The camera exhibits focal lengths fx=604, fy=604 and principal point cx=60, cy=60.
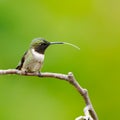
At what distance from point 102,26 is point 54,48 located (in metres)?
0.52

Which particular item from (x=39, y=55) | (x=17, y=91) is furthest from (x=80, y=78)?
(x=39, y=55)

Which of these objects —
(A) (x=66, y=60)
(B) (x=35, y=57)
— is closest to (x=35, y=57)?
(B) (x=35, y=57)

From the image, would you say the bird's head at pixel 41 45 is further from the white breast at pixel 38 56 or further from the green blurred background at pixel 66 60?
the green blurred background at pixel 66 60

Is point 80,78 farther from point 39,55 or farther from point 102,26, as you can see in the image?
point 39,55

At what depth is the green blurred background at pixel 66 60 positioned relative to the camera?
4.84 metres

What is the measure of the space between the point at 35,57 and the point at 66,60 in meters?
3.28

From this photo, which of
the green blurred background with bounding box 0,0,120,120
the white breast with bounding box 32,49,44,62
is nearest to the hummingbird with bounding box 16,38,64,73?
the white breast with bounding box 32,49,44,62

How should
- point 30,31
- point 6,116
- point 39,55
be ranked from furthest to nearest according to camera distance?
point 30,31 < point 6,116 < point 39,55

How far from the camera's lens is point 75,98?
5.04m

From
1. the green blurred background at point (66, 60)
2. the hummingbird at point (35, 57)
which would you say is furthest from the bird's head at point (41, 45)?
the green blurred background at point (66, 60)

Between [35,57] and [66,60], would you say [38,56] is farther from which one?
[66,60]

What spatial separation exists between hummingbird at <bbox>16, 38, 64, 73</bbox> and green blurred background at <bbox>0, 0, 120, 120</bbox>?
2.88 meters

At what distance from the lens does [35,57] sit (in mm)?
1742

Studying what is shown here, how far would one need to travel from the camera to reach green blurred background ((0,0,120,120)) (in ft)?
15.9
